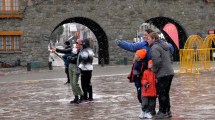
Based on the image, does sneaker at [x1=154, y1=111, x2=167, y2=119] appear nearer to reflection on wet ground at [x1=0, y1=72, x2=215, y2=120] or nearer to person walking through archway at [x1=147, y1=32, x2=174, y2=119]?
person walking through archway at [x1=147, y1=32, x2=174, y2=119]

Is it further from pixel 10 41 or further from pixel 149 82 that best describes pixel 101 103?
pixel 10 41

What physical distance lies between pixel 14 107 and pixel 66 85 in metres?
5.93

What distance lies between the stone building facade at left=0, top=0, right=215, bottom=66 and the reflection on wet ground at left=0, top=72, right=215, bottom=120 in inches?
536

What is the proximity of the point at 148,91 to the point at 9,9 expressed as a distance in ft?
74.1

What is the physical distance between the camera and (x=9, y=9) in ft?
98.6

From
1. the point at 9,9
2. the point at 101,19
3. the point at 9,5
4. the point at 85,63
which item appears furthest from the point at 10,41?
the point at 85,63

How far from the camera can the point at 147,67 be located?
9.10 meters

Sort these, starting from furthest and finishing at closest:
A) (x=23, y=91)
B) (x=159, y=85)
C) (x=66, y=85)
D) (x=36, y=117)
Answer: (x=66, y=85), (x=23, y=91), (x=36, y=117), (x=159, y=85)

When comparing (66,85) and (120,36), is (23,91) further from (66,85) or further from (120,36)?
(120,36)

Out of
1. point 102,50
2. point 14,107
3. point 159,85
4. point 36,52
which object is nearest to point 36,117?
point 14,107

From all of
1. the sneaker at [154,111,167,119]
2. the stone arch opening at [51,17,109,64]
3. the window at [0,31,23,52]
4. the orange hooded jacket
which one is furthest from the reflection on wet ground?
the stone arch opening at [51,17,109,64]

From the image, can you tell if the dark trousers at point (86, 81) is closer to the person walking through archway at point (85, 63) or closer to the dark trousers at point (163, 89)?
the person walking through archway at point (85, 63)

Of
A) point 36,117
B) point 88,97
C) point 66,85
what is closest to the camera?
point 36,117

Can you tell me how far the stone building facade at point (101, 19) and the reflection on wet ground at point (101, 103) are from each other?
44.7 ft
